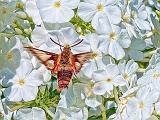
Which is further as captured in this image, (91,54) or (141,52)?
(141,52)

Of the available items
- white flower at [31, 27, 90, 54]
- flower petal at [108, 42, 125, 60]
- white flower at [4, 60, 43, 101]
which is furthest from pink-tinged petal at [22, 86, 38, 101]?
flower petal at [108, 42, 125, 60]

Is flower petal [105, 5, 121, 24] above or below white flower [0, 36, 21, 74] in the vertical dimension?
above

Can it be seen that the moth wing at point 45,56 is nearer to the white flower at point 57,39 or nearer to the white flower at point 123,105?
the white flower at point 57,39

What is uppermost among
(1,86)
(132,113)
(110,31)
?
(110,31)

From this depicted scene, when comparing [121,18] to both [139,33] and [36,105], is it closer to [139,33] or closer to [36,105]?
[139,33]

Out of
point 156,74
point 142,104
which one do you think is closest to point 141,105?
point 142,104

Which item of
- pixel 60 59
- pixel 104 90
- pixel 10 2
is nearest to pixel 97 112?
pixel 104 90

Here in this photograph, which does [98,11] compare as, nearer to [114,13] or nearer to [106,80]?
[114,13]

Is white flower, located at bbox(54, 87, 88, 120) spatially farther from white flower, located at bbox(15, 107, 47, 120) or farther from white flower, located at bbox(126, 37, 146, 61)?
white flower, located at bbox(126, 37, 146, 61)
